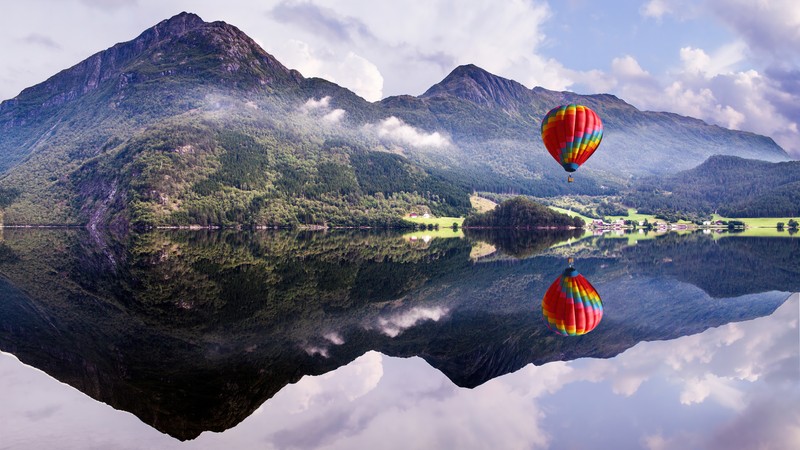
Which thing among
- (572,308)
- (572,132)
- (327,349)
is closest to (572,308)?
(572,308)

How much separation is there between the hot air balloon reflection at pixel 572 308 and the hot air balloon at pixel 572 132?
32.4m

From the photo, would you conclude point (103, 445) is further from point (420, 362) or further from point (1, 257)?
point (1, 257)

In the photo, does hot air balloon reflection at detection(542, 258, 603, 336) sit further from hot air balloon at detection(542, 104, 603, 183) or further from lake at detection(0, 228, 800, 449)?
hot air balloon at detection(542, 104, 603, 183)

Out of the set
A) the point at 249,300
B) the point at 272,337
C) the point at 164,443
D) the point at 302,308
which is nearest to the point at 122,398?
the point at 164,443

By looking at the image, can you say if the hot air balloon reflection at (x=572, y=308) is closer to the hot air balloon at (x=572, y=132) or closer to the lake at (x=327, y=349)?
the lake at (x=327, y=349)

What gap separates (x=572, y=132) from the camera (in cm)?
7194

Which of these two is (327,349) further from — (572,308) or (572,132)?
(572,132)

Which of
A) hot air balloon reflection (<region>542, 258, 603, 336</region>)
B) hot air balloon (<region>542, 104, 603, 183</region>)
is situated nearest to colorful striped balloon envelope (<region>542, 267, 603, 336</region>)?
hot air balloon reflection (<region>542, 258, 603, 336</region>)

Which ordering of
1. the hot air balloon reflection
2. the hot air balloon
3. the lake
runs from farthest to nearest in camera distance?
the hot air balloon < the hot air balloon reflection < the lake

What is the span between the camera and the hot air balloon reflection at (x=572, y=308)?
99.1 ft

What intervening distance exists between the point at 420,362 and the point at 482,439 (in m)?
7.70

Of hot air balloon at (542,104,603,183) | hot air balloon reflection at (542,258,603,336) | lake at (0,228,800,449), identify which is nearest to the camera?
lake at (0,228,800,449)

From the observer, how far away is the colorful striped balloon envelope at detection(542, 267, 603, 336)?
1190 inches

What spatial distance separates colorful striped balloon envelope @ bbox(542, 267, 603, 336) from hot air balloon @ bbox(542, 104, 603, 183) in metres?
32.6
